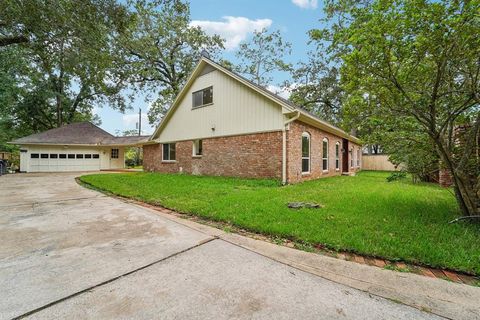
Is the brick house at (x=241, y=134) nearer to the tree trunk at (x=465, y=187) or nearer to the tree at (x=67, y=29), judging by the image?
the tree at (x=67, y=29)

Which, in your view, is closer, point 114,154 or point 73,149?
point 73,149

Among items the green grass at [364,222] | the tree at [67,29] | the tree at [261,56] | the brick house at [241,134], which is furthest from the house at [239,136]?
the tree at [261,56]

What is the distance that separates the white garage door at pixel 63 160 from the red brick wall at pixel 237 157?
11.6 m

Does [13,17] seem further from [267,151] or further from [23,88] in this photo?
[23,88]

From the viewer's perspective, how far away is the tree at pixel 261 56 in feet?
72.2

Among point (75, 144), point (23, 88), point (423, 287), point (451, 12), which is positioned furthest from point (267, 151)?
point (23, 88)

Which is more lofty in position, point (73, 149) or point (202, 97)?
point (202, 97)

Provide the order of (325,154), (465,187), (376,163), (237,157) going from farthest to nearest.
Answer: (376,163)
(325,154)
(237,157)
(465,187)

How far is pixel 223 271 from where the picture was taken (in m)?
2.36

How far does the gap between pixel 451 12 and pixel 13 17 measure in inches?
428

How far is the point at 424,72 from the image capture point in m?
3.71

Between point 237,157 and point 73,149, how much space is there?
55.9 feet

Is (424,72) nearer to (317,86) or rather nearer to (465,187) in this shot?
(465,187)

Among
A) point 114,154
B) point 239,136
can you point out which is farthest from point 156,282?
point 114,154
